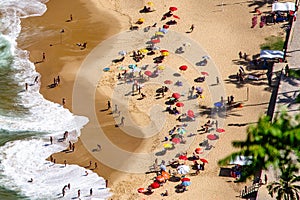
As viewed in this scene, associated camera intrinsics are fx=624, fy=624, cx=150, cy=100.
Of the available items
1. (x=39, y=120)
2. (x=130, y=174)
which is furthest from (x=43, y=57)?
(x=130, y=174)

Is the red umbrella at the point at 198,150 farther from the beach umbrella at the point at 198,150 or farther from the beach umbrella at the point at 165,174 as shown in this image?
the beach umbrella at the point at 165,174

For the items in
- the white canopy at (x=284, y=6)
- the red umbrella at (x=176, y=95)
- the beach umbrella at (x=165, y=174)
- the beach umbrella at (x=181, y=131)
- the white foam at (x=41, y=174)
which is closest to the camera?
the white foam at (x=41, y=174)

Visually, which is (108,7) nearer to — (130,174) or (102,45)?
(102,45)

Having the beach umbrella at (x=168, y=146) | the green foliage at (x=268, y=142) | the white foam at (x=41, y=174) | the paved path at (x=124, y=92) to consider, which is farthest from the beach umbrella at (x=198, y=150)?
the green foliage at (x=268, y=142)

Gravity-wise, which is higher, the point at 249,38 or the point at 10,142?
the point at 249,38

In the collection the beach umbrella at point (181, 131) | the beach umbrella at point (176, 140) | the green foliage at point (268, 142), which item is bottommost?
the beach umbrella at point (176, 140)

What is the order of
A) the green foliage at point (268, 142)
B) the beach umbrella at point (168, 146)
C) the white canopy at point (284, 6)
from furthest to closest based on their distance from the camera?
1. the white canopy at point (284, 6)
2. the beach umbrella at point (168, 146)
3. the green foliage at point (268, 142)

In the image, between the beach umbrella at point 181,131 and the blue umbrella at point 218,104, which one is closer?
the beach umbrella at point 181,131

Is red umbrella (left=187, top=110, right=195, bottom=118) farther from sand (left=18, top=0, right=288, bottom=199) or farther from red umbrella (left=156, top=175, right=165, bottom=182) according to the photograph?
red umbrella (left=156, top=175, right=165, bottom=182)
